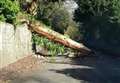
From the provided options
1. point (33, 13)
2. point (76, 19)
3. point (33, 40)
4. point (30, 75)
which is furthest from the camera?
point (76, 19)

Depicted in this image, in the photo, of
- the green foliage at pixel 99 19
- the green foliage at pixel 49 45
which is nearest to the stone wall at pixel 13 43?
the green foliage at pixel 49 45

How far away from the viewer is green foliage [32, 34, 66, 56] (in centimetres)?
2502

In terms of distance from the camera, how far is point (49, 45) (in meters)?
25.5

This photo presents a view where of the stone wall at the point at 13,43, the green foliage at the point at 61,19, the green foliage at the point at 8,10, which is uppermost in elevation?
the green foliage at the point at 8,10

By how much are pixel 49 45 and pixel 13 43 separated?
6372mm

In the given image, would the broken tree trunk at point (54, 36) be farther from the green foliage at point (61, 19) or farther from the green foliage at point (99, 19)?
the green foliage at point (61, 19)

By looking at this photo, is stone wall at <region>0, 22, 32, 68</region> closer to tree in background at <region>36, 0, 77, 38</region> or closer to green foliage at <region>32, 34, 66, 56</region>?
green foliage at <region>32, 34, 66, 56</region>

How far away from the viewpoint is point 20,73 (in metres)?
16.5

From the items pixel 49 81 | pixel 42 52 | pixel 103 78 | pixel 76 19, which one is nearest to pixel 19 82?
pixel 49 81

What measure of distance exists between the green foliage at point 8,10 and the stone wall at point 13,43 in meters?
0.58

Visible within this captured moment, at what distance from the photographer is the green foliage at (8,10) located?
19425 millimetres

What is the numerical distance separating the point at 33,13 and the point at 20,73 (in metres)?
12.9

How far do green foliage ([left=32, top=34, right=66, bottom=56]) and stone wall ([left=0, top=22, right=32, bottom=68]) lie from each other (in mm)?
1211

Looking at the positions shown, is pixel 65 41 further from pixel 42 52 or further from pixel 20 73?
pixel 20 73
